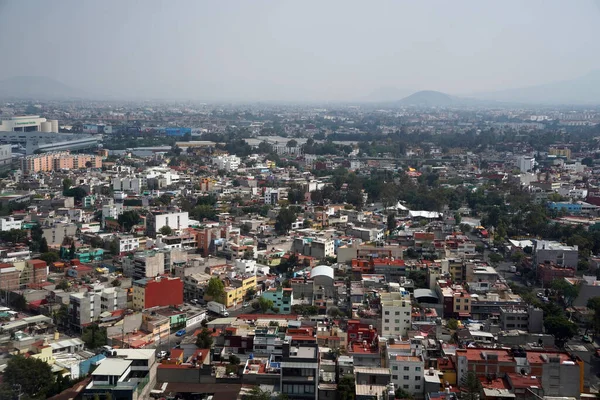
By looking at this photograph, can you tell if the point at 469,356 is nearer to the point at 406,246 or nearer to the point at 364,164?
the point at 406,246

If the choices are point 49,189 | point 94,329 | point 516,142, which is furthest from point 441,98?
point 94,329

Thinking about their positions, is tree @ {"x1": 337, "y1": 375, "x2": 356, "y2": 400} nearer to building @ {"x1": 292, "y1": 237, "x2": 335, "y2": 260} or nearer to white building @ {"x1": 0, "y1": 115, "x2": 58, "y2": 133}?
building @ {"x1": 292, "y1": 237, "x2": 335, "y2": 260}

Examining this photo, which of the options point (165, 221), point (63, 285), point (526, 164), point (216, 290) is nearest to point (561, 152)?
point (526, 164)

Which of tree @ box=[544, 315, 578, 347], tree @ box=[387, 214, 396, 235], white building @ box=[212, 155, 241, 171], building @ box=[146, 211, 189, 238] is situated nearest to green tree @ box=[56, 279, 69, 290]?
building @ box=[146, 211, 189, 238]

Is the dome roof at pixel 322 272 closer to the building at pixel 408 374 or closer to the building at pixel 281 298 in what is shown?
the building at pixel 281 298

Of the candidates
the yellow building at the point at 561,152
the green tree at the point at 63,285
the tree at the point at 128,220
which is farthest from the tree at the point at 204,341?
the yellow building at the point at 561,152
